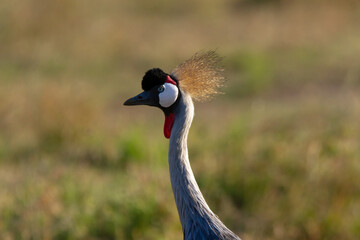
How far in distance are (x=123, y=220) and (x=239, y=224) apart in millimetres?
749

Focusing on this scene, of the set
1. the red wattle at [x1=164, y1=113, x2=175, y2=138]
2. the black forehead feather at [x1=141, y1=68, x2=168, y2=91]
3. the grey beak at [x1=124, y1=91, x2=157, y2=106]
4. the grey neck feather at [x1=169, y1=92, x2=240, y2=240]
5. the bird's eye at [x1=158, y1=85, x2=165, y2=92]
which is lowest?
the grey neck feather at [x1=169, y1=92, x2=240, y2=240]

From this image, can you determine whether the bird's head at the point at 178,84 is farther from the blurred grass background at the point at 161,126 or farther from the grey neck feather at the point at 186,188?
the blurred grass background at the point at 161,126

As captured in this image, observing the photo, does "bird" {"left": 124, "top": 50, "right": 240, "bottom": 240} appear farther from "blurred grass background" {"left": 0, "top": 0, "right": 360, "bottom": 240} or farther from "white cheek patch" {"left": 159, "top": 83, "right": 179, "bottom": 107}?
"blurred grass background" {"left": 0, "top": 0, "right": 360, "bottom": 240}

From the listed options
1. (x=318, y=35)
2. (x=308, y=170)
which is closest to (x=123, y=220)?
(x=308, y=170)

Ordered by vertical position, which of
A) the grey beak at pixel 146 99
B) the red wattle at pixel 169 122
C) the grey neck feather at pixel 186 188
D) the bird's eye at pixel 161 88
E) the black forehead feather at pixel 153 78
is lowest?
the grey neck feather at pixel 186 188

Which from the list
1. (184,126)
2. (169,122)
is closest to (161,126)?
(169,122)

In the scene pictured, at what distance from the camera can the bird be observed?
242cm

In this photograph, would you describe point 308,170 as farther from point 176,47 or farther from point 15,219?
point 176,47

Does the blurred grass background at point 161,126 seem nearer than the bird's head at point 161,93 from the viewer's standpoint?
No

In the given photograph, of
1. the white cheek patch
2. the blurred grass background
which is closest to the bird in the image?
the white cheek patch

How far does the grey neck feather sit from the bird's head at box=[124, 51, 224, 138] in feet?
0.14

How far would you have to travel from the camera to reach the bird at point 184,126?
7.95ft

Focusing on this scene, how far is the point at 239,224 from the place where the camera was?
397cm

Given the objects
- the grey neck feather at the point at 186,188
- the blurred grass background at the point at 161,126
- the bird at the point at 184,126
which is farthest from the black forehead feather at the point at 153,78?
the blurred grass background at the point at 161,126
